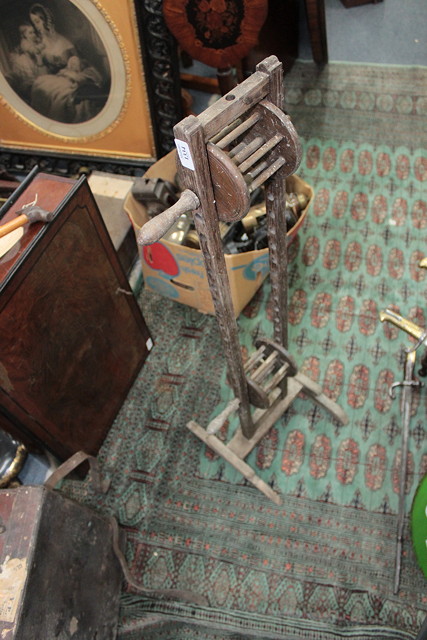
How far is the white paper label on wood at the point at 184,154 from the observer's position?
53.1 inches

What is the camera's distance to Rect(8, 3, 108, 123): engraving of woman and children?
3.12 metres

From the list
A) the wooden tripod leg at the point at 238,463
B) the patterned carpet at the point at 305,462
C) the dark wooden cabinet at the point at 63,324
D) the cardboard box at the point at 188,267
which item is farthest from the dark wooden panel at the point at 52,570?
the cardboard box at the point at 188,267

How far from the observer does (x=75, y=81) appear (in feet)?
10.8

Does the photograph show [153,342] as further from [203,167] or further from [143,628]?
[203,167]

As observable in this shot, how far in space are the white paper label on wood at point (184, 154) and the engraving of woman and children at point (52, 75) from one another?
85.0 inches

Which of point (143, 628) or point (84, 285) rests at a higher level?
point (84, 285)

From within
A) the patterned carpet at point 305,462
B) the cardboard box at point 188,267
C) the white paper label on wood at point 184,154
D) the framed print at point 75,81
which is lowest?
the patterned carpet at point 305,462

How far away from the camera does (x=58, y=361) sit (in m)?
2.33

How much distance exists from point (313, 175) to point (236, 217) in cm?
241

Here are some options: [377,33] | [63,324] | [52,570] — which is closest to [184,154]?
[63,324]

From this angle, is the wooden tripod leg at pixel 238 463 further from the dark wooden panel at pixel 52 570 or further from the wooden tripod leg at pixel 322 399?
the dark wooden panel at pixel 52 570

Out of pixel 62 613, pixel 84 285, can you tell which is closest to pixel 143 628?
pixel 62 613

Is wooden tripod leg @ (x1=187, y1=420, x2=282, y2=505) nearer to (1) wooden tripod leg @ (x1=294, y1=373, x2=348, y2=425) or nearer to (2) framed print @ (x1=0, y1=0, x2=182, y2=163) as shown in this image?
(1) wooden tripod leg @ (x1=294, y1=373, x2=348, y2=425)

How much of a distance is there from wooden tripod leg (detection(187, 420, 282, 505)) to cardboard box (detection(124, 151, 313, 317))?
74 cm
